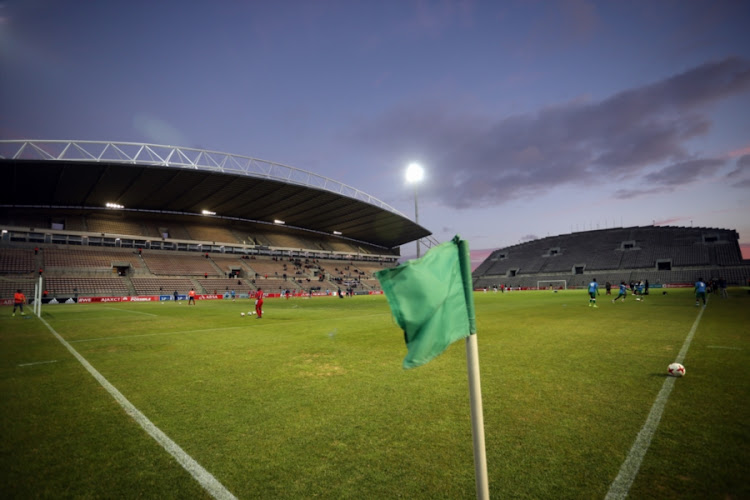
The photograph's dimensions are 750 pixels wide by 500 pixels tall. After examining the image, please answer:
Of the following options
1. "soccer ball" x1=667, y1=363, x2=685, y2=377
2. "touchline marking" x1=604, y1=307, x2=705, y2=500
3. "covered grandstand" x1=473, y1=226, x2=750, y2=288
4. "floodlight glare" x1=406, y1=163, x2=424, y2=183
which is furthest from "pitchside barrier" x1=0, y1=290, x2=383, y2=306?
"covered grandstand" x1=473, y1=226, x2=750, y2=288

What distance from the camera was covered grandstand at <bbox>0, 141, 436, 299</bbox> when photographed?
132 feet

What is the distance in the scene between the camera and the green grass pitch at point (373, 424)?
287cm

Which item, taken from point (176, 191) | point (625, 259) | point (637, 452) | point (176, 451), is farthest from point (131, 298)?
point (625, 259)

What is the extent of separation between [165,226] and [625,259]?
85522mm

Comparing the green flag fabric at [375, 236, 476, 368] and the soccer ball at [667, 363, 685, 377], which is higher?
the green flag fabric at [375, 236, 476, 368]

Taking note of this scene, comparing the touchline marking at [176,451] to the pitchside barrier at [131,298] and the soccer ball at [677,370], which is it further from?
the pitchside barrier at [131,298]

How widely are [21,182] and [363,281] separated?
50223 millimetres

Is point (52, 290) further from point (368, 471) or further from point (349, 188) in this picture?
point (368, 471)

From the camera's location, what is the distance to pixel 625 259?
66.1m

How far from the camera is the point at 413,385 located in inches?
220

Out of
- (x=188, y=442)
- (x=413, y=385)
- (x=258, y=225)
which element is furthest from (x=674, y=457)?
(x=258, y=225)

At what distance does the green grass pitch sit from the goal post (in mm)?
66457

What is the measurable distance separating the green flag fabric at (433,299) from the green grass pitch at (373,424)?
1502 mm

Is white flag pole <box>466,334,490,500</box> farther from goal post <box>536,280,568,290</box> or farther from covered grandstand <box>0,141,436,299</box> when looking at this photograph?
goal post <box>536,280,568,290</box>
